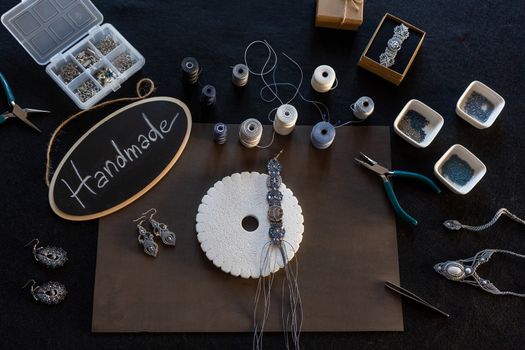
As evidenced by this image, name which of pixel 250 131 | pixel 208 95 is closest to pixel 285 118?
pixel 250 131

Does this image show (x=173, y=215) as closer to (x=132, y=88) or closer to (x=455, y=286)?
(x=132, y=88)

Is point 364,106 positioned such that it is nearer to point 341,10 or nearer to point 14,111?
point 341,10

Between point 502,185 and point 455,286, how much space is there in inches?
12.1

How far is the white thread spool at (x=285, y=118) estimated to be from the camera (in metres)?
1.35

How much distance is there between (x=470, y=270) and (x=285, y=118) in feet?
1.97

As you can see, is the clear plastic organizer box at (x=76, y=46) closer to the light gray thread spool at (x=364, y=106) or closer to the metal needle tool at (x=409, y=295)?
the light gray thread spool at (x=364, y=106)

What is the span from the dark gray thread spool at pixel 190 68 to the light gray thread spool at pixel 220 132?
0.48 ft

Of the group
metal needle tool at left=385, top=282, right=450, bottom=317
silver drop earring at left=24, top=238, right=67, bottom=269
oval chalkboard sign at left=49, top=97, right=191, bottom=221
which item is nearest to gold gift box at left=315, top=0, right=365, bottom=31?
oval chalkboard sign at left=49, top=97, right=191, bottom=221

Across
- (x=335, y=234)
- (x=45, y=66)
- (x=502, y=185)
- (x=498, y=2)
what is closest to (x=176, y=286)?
(x=335, y=234)

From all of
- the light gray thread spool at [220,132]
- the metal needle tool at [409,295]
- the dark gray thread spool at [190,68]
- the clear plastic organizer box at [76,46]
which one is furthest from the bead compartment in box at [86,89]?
the metal needle tool at [409,295]

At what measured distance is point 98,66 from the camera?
4.61ft

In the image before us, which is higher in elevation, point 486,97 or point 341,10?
point 341,10

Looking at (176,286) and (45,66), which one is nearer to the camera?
(176,286)

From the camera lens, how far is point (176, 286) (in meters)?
1.31
